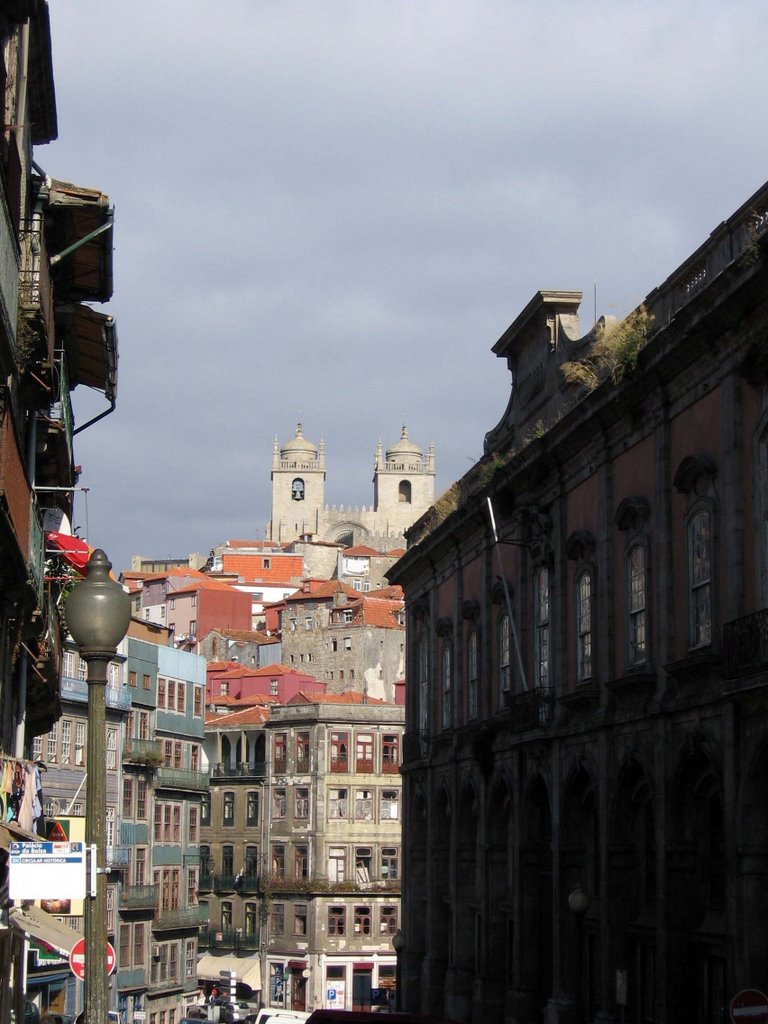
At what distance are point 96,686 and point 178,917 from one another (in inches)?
2422

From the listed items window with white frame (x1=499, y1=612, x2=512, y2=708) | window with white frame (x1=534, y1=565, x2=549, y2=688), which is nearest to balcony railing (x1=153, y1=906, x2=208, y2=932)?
window with white frame (x1=499, y1=612, x2=512, y2=708)

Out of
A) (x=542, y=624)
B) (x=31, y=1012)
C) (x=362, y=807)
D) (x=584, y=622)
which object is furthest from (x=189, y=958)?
(x=584, y=622)

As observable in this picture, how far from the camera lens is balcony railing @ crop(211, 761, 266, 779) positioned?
89250mm

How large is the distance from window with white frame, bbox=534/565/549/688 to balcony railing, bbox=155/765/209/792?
111 feet

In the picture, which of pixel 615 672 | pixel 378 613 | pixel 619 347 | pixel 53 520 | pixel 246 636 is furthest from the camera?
pixel 246 636

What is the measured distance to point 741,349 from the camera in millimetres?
27906

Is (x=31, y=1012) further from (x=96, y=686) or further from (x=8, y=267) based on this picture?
(x=96, y=686)

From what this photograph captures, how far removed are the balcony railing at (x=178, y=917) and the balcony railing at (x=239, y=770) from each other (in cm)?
1410

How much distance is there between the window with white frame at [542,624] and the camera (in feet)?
129

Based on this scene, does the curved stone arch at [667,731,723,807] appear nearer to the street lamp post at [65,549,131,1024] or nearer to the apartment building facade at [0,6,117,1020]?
the apartment building facade at [0,6,117,1020]

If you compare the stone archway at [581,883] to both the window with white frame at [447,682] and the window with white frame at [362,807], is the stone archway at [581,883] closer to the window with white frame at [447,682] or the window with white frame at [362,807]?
the window with white frame at [447,682]

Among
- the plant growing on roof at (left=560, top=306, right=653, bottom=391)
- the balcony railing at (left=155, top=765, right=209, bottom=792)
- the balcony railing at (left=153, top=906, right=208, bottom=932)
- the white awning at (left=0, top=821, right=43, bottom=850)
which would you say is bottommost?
the balcony railing at (left=153, top=906, right=208, bottom=932)

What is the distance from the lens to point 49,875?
13180 mm

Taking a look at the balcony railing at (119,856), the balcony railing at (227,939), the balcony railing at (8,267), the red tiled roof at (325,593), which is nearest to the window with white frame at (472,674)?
the balcony railing at (119,856)
